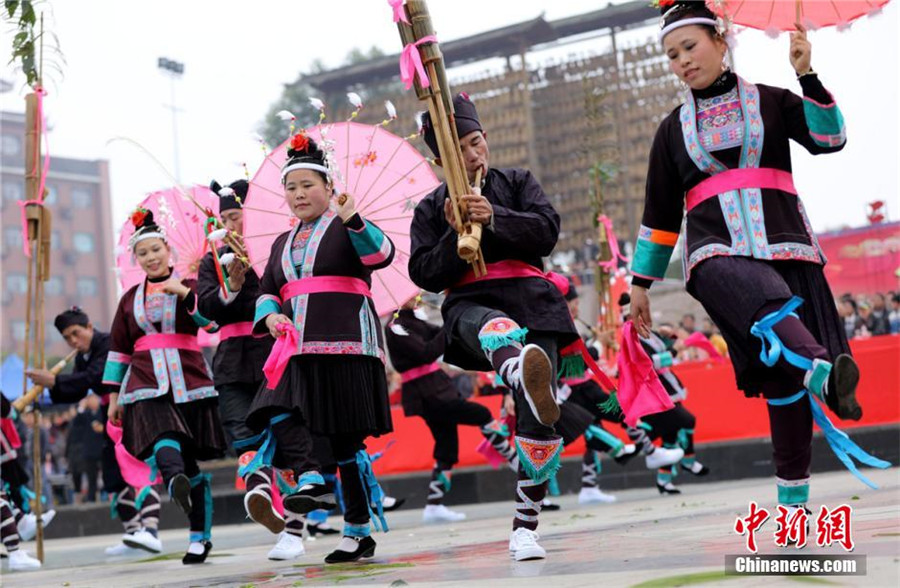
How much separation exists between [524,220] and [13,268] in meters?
60.9

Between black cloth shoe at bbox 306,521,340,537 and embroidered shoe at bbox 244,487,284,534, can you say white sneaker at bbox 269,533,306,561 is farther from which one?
black cloth shoe at bbox 306,521,340,537

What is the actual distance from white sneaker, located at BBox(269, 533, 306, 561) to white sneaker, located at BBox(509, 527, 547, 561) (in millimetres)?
2030

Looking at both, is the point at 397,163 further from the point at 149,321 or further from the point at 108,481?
the point at 108,481

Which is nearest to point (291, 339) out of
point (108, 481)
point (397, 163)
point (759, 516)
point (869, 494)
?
point (397, 163)

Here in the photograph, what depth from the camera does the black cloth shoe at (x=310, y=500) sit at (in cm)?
580

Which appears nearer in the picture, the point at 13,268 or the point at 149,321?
the point at 149,321

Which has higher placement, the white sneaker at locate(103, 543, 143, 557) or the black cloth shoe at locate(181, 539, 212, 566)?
the black cloth shoe at locate(181, 539, 212, 566)

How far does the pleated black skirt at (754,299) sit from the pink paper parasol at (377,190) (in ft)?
8.83

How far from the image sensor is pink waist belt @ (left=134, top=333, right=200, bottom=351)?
7.50 metres

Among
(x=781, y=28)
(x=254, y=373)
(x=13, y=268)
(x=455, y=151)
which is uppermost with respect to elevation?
(x=13, y=268)

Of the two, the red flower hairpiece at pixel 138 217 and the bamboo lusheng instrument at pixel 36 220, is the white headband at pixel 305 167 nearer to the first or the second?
the red flower hairpiece at pixel 138 217

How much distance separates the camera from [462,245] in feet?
16.8

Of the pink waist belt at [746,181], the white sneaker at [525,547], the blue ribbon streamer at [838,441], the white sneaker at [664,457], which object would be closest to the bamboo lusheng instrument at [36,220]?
the white sneaker at [664,457]

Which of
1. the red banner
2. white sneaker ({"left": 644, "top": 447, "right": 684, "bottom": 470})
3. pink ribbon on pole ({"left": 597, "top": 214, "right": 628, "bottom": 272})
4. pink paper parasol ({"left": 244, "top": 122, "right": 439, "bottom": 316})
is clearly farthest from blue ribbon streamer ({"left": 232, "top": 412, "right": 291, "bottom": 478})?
pink ribbon on pole ({"left": 597, "top": 214, "right": 628, "bottom": 272})
